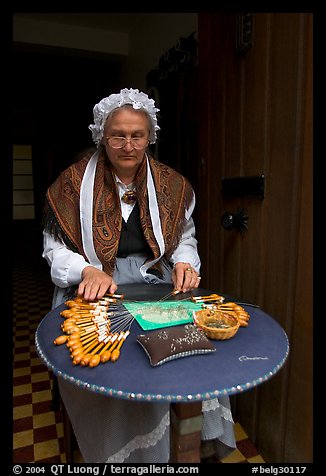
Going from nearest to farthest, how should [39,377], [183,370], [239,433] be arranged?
[183,370], [239,433], [39,377]

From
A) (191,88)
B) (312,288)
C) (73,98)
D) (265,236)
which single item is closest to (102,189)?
(265,236)

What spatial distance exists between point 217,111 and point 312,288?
0.98m

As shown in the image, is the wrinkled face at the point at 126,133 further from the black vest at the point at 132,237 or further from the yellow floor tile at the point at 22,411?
the yellow floor tile at the point at 22,411

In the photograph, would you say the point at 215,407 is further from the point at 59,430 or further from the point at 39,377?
the point at 39,377

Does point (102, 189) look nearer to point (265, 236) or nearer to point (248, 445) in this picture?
point (265, 236)

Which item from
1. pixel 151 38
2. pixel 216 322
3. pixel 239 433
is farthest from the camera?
pixel 151 38

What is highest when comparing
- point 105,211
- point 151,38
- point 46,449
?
point 151,38

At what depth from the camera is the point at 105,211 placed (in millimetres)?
1444

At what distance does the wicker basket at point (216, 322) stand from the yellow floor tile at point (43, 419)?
1198mm

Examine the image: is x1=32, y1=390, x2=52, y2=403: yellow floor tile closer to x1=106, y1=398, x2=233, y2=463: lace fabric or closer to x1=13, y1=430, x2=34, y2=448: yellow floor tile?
x1=13, y1=430, x2=34, y2=448: yellow floor tile

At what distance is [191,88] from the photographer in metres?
2.35

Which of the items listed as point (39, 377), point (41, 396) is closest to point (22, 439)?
point (41, 396)

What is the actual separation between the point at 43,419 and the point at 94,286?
1028 mm

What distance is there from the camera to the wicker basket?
0.91 meters
